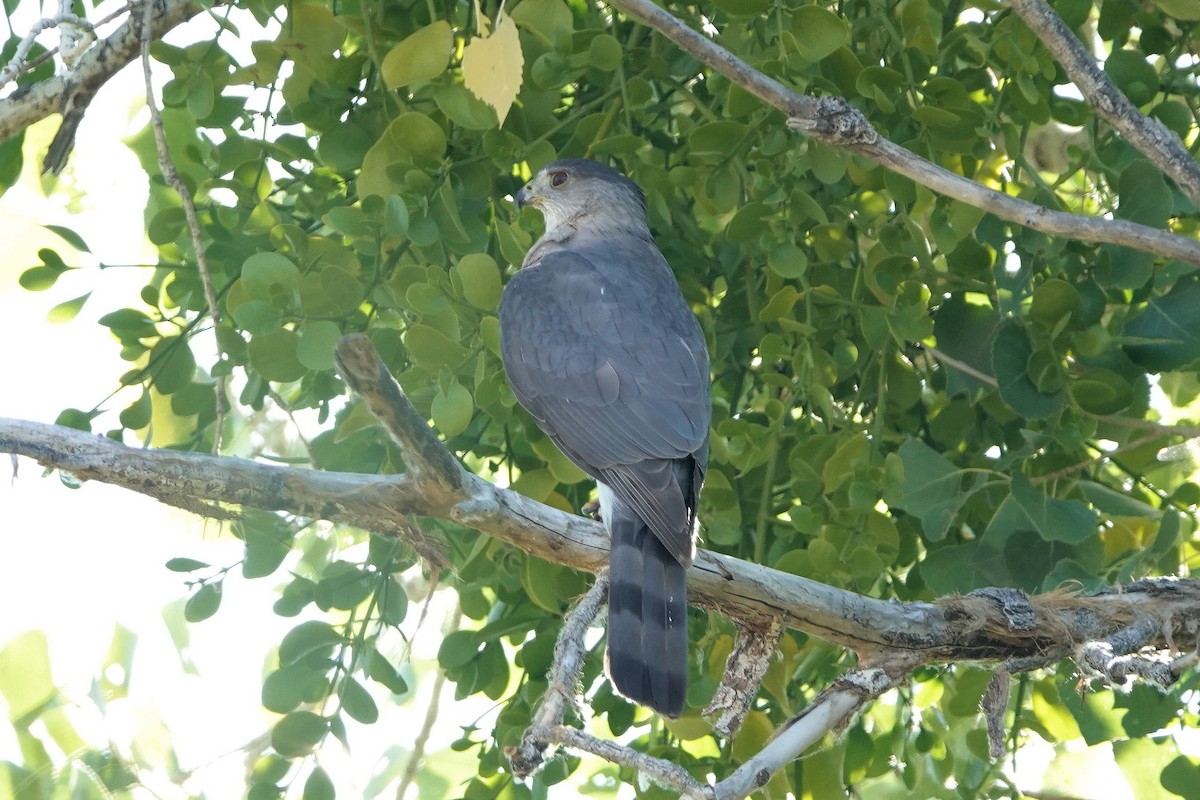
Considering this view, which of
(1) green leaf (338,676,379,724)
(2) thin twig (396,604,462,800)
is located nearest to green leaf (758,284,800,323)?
(2) thin twig (396,604,462,800)

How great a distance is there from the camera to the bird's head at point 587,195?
10.4 feet

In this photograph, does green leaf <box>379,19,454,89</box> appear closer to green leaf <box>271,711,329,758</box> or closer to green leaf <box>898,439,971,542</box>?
green leaf <box>898,439,971,542</box>

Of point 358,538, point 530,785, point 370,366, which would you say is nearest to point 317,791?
point 530,785

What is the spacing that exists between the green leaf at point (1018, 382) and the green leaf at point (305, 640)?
140 cm

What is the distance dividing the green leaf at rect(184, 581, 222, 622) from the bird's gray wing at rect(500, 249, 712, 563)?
2.43 feet

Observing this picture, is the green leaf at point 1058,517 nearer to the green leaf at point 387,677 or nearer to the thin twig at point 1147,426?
the thin twig at point 1147,426

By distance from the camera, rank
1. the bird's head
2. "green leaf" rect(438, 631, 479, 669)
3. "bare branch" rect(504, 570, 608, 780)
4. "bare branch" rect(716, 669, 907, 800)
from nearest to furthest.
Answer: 1. "bare branch" rect(504, 570, 608, 780)
2. "bare branch" rect(716, 669, 907, 800)
3. "green leaf" rect(438, 631, 479, 669)
4. the bird's head

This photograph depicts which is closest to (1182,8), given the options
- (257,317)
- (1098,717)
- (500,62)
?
Result: (500,62)

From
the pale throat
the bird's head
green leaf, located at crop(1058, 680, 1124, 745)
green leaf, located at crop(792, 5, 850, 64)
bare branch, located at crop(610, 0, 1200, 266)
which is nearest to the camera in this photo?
bare branch, located at crop(610, 0, 1200, 266)

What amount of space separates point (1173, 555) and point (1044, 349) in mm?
571

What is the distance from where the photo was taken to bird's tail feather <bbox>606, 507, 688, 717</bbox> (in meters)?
2.15

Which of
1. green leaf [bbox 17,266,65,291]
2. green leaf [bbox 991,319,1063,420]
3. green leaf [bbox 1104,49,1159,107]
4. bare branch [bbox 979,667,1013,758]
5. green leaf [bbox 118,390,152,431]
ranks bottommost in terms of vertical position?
bare branch [bbox 979,667,1013,758]

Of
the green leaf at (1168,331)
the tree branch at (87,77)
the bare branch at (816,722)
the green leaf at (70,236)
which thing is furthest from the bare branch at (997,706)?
the tree branch at (87,77)

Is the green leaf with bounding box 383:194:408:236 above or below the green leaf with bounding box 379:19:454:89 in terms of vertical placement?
below
